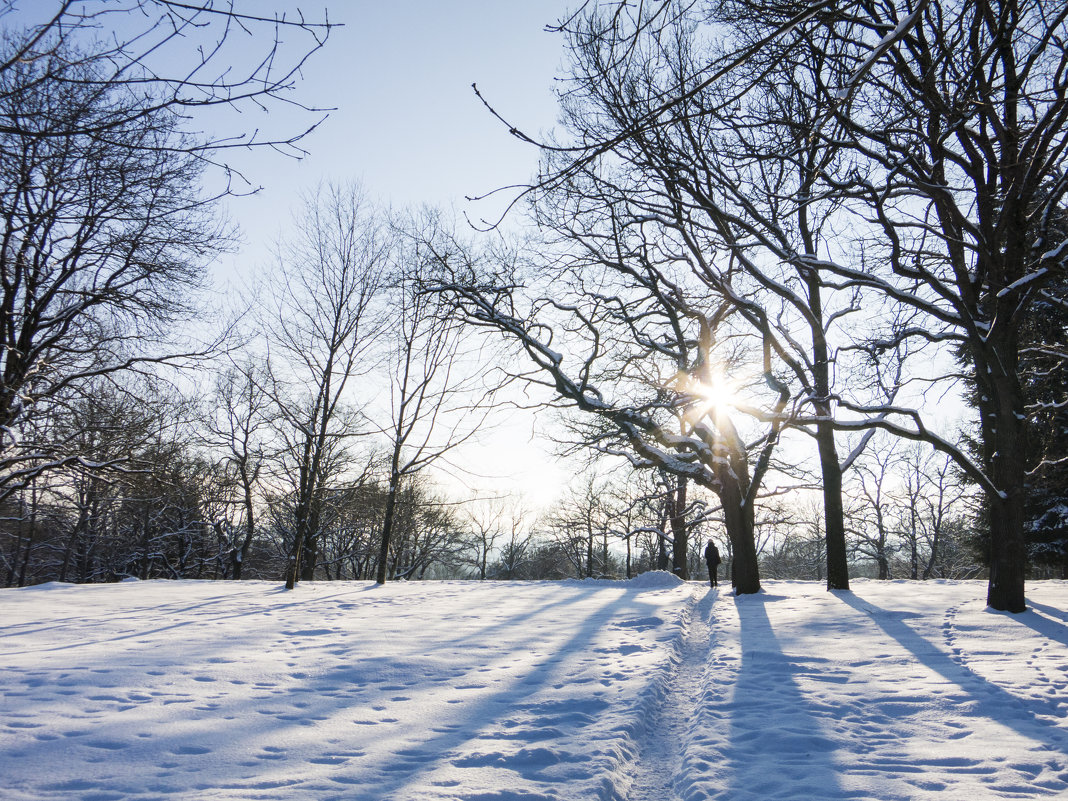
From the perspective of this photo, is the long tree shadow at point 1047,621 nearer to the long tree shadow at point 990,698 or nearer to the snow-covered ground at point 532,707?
the snow-covered ground at point 532,707

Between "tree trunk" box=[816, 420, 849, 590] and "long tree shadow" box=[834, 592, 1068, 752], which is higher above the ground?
"tree trunk" box=[816, 420, 849, 590]

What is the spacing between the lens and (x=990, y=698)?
4.79 metres

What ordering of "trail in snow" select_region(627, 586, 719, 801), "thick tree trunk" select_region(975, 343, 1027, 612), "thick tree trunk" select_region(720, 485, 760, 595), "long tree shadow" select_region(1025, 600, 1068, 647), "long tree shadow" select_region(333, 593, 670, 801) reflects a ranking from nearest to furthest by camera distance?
"long tree shadow" select_region(333, 593, 670, 801) → "trail in snow" select_region(627, 586, 719, 801) → "long tree shadow" select_region(1025, 600, 1068, 647) → "thick tree trunk" select_region(975, 343, 1027, 612) → "thick tree trunk" select_region(720, 485, 760, 595)

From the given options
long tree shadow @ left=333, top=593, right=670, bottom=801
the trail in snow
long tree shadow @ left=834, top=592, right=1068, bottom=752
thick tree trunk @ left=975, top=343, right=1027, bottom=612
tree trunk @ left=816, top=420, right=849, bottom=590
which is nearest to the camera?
long tree shadow @ left=333, top=593, right=670, bottom=801

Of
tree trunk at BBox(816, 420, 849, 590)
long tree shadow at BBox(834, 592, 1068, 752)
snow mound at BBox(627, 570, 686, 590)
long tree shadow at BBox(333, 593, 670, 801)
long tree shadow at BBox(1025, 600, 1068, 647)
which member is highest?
tree trunk at BBox(816, 420, 849, 590)

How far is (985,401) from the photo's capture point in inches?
439

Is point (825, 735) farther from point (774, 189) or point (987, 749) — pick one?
point (774, 189)

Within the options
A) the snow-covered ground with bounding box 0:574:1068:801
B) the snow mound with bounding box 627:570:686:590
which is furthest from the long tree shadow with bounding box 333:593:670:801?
the snow mound with bounding box 627:570:686:590

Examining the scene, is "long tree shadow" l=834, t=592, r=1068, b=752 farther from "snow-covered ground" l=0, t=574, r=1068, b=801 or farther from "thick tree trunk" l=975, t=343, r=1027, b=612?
"thick tree trunk" l=975, t=343, r=1027, b=612

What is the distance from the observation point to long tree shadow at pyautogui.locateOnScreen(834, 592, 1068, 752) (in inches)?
160

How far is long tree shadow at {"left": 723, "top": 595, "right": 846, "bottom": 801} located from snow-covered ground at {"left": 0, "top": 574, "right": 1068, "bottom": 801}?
0.02 meters

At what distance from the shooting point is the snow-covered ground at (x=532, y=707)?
339cm

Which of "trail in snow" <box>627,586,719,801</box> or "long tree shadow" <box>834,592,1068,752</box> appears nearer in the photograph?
"trail in snow" <box>627,586,719,801</box>

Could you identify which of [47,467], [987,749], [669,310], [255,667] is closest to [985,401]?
[669,310]
